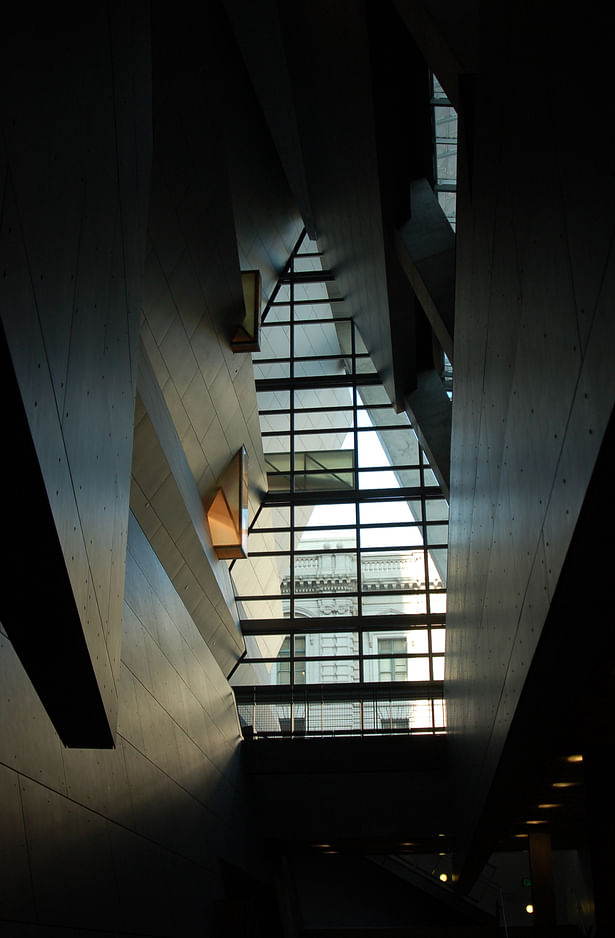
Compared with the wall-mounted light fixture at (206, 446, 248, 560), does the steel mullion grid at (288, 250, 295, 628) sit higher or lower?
higher

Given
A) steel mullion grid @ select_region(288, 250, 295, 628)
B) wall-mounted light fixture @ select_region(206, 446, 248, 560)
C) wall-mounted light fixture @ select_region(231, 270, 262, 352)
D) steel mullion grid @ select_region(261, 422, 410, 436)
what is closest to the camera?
wall-mounted light fixture @ select_region(231, 270, 262, 352)

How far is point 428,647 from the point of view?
3148cm

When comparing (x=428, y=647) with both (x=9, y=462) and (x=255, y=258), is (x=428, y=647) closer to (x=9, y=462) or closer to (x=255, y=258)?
(x=255, y=258)

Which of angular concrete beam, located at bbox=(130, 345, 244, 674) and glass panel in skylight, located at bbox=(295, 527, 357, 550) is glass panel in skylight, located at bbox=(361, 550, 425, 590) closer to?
glass panel in skylight, located at bbox=(295, 527, 357, 550)

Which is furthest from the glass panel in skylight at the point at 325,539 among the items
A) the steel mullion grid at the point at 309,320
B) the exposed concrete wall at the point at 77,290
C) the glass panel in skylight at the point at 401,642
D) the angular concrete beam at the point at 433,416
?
the exposed concrete wall at the point at 77,290

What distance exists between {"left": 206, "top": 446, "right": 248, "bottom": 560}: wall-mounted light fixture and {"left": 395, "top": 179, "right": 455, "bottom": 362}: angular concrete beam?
31.4ft

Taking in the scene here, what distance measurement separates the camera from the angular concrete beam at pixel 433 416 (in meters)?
21.9

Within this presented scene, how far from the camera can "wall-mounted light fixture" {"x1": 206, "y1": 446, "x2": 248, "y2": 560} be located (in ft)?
76.6

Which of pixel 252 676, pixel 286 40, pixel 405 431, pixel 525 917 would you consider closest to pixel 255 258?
pixel 286 40

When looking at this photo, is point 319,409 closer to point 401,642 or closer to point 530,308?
point 401,642

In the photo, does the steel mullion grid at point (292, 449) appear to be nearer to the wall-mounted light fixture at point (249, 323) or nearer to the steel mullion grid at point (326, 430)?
the steel mullion grid at point (326, 430)

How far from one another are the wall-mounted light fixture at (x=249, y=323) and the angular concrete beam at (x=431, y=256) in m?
5.47

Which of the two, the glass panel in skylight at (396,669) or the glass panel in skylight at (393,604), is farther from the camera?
the glass panel in skylight at (393,604)

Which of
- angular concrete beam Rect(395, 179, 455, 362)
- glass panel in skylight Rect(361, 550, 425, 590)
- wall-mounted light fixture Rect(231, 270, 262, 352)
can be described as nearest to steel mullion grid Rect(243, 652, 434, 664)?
glass panel in skylight Rect(361, 550, 425, 590)
